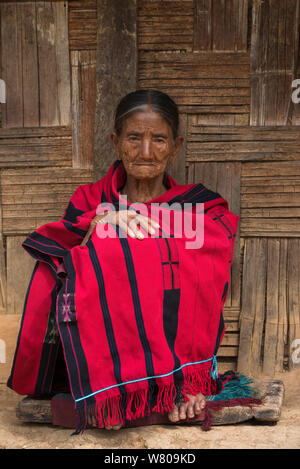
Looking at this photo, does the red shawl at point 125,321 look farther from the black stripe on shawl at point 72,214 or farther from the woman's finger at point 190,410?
the black stripe on shawl at point 72,214

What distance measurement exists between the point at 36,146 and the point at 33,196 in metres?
0.33

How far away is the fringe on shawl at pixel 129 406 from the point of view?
2.13 metres

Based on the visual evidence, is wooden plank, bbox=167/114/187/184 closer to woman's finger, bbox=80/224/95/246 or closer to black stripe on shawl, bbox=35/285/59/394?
woman's finger, bbox=80/224/95/246

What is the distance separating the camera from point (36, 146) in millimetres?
3287

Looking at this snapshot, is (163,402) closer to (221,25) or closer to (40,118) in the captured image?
(40,118)

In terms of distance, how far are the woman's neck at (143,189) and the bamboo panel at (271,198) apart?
1.99 ft

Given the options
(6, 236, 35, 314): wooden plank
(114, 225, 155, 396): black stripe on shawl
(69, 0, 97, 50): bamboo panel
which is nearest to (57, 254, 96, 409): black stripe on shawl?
(114, 225, 155, 396): black stripe on shawl

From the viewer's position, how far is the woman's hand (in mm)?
2395

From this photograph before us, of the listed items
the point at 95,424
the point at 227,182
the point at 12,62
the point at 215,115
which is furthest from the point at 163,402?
the point at 12,62

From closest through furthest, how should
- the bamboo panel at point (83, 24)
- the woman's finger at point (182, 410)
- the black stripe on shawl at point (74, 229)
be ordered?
the woman's finger at point (182, 410), the black stripe on shawl at point (74, 229), the bamboo panel at point (83, 24)

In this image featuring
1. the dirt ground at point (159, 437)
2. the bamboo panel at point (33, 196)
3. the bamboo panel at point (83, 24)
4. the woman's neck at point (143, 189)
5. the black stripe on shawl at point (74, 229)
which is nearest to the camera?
the dirt ground at point (159, 437)

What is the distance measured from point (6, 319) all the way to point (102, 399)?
57.2 inches

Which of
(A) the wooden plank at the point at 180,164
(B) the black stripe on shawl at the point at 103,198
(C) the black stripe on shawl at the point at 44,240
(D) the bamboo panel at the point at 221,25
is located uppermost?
(D) the bamboo panel at the point at 221,25

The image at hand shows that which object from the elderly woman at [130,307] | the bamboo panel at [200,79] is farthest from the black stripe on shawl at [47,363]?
the bamboo panel at [200,79]
